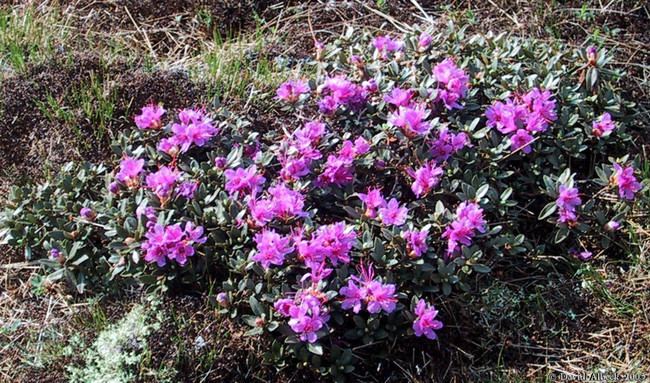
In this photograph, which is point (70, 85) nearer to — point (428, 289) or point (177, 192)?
point (177, 192)

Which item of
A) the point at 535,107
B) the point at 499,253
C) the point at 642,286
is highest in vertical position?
the point at 535,107

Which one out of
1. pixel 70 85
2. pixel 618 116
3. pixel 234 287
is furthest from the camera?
pixel 70 85

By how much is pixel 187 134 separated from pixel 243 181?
0.33 metres

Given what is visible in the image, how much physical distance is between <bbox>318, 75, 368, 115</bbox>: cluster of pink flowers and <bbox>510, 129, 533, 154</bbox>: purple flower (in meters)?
0.58

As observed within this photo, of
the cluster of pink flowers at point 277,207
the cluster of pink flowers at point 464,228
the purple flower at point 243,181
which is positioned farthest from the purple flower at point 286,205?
the cluster of pink flowers at point 464,228

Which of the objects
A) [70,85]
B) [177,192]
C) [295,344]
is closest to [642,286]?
[295,344]

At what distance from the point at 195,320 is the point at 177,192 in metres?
0.43

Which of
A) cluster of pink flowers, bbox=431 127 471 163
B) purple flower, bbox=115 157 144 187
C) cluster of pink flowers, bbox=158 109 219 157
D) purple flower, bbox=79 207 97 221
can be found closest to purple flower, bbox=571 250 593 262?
cluster of pink flowers, bbox=431 127 471 163

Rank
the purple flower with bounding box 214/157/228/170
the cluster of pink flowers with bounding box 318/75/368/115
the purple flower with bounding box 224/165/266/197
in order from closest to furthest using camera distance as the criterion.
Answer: the purple flower with bounding box 224/165/266/197 → the purple flower with bounding box 214/157/228/170 → the cluster of pink flowers with bounding box 318/75/368/115

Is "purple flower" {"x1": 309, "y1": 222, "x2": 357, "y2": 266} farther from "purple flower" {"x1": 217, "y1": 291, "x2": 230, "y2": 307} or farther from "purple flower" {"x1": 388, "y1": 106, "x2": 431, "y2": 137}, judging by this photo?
"purple flower" {"x1": 388, "y1": 106, "x2": 431, "y2": 137}

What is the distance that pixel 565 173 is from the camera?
2604 millimetres

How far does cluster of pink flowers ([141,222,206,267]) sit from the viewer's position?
227 centimetres

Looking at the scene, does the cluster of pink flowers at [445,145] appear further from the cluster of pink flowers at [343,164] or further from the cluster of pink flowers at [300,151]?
the cluster of pink flowers at [300,151]

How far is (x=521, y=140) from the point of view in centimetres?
270
